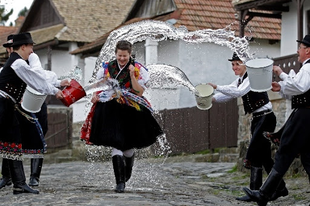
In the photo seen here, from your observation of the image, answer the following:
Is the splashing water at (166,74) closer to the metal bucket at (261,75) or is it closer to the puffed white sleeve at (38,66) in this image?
the puffed white sleeve at (38,66)

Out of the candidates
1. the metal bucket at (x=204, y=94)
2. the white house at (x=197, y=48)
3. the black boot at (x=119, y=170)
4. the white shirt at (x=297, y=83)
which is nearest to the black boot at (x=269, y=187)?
the white shirt at (x=297, y=83)

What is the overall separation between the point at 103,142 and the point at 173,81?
102 inches

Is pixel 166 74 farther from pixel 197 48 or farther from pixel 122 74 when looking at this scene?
pixel 197 48

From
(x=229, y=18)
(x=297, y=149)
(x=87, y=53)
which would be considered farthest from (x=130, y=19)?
(x=297, y=149)

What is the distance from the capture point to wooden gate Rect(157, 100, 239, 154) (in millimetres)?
19422

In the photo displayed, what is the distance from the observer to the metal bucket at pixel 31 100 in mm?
8672

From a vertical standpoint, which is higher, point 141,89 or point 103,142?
point 141,89

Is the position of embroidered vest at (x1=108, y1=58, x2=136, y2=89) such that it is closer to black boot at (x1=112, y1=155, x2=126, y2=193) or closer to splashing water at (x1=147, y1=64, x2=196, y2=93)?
black boot at (x1=112, y1=155, x2=126, y2=193)

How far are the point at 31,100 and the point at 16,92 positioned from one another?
24cm

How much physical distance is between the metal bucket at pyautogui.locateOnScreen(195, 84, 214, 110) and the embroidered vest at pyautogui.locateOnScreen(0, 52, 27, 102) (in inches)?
82.1

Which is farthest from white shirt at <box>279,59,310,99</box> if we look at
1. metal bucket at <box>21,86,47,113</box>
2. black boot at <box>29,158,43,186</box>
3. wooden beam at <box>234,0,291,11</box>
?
wooden beam at <box>234,0,291,11</box>

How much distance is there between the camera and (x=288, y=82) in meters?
7.31

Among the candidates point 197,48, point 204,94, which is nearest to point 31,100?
point 204,94

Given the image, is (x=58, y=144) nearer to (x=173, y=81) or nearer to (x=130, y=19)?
(x=130, y=19)
